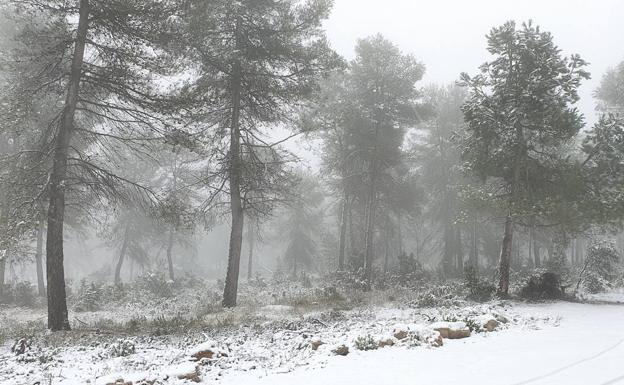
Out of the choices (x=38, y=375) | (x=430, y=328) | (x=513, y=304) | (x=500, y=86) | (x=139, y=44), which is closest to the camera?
(x=38, y=375)

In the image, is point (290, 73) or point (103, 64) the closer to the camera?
point (103, 64)

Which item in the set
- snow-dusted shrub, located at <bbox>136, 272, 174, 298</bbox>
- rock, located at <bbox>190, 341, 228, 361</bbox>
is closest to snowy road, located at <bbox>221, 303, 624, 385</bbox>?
rock, located at <bbox>190, 341, 228, 361</bbox>

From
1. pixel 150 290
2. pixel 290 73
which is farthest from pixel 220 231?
pixel 290 73

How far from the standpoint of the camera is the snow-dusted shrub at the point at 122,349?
25.2 feet

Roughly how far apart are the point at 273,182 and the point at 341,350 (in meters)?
8.32

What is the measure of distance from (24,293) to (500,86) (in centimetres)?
2350

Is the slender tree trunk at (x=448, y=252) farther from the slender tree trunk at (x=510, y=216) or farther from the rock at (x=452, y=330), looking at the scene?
the rock at (x=452, y=330)

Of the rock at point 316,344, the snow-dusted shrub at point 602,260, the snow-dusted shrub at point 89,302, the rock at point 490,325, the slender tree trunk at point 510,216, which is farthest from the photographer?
the snow-dusted shrub at point 602,260

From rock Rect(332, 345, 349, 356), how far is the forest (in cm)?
7

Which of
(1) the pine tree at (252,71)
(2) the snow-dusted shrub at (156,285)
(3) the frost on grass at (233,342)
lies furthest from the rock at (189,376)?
(2) the snow-dusted shrub at (156,285)

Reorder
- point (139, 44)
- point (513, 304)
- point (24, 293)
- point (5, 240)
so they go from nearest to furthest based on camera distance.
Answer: point (5, 240)
point (139, 44)
point (513, 304)
point (24, 293)

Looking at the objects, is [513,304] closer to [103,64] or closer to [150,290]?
[103,64]

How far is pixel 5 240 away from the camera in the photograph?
9.62 m

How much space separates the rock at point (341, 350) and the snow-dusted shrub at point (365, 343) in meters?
0.35
